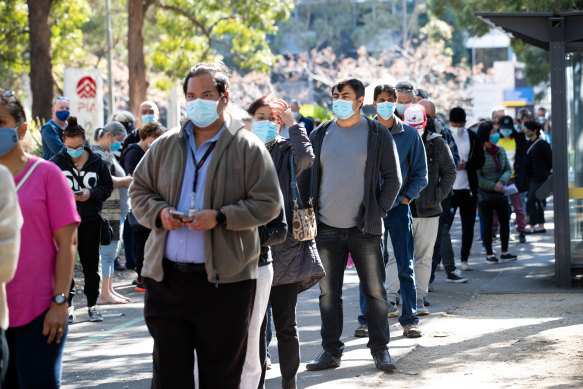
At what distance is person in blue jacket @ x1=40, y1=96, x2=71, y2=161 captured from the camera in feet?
40.2

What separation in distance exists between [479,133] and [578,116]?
2.51 meters

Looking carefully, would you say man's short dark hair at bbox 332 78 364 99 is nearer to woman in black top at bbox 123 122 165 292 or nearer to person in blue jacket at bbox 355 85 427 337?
person in blue jacket at bbox 355 85 427 337

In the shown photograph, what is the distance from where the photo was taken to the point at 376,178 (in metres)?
7.12

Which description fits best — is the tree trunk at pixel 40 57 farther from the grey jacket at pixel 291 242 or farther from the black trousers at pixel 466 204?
the grey jacket at pixel 291 242

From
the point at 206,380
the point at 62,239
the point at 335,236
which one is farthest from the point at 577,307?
the point at 62,239

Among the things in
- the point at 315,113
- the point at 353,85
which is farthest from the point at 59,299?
the point at 315,113

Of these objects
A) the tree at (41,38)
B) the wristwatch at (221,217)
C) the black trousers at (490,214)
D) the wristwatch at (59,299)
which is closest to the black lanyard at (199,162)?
the wristwatch at (221,217)

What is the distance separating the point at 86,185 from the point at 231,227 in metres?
5.13

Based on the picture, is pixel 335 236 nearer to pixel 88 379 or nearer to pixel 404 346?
pixel 404 346

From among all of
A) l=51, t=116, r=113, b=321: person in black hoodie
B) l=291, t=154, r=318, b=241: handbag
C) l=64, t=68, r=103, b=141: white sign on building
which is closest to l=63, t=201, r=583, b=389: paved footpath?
l=51, t=116, r=113, b=321: person in black hoodie

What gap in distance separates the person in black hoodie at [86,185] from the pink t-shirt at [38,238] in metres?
4.82

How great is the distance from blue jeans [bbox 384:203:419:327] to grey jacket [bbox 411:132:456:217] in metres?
1.10

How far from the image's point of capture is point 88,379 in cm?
724

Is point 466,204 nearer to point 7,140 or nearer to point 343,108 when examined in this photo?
point 343,108
